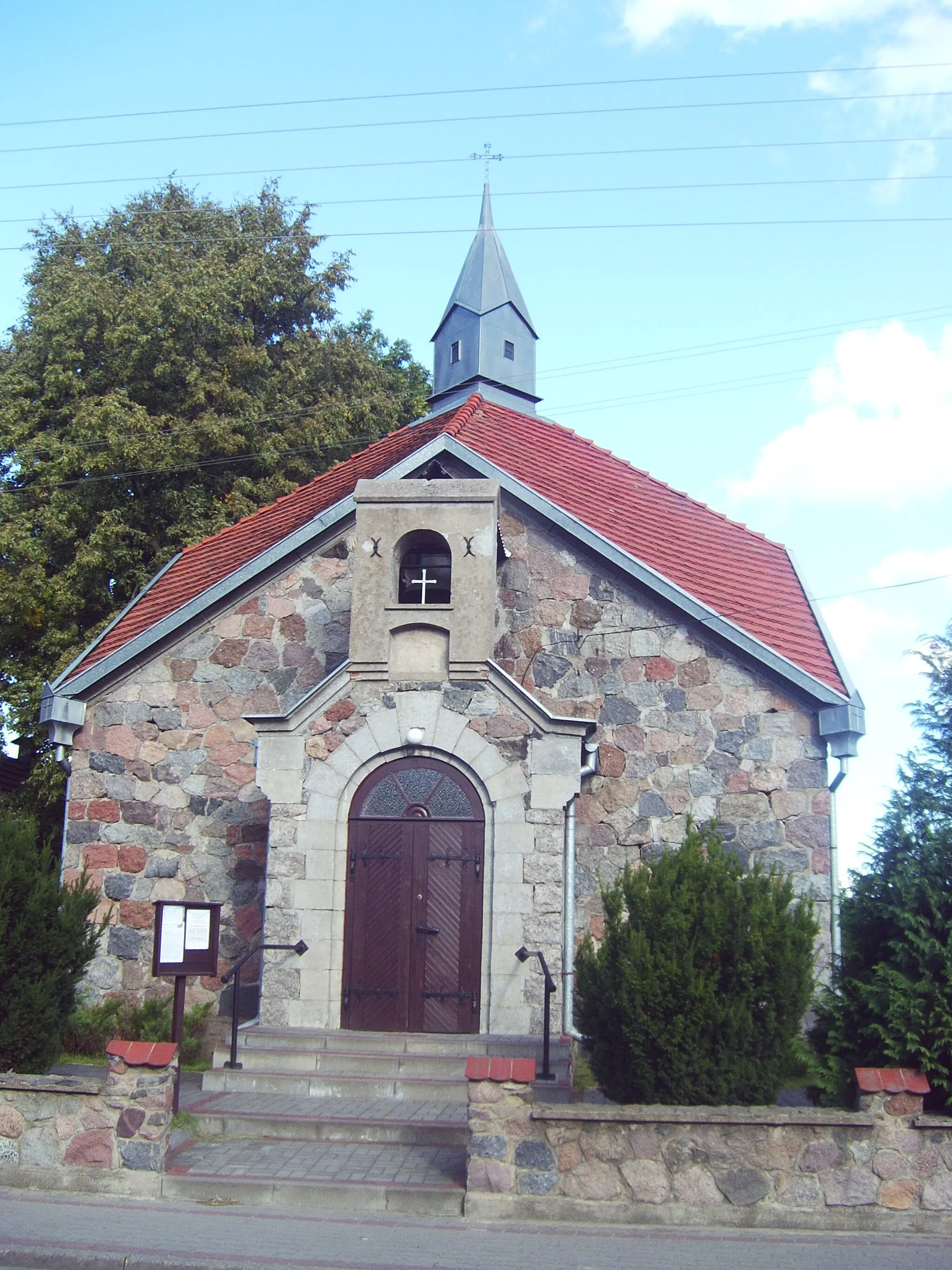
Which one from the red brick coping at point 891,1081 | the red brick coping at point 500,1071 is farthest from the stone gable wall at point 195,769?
the red brick coping at point 891,1081

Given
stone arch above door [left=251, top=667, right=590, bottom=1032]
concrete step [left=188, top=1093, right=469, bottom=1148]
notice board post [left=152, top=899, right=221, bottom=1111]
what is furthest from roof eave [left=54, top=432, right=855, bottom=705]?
concrete step [left=188, top=1093, right=469, bottom=1148]

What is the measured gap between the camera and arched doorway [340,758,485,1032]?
11.9m

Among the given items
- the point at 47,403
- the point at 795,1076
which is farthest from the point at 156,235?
the point at 795,1076

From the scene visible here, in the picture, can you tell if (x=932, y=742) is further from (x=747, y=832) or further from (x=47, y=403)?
(x=47, y=403)

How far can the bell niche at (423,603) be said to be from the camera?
12.2 metres

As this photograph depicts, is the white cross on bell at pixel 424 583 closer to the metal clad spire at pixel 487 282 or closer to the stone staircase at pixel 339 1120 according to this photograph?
the stone staircase at pixel 339 1120

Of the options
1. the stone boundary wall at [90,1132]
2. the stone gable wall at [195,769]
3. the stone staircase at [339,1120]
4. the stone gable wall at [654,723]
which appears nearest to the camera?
the stone staircase at [339,1120]

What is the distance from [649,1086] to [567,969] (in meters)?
3.44

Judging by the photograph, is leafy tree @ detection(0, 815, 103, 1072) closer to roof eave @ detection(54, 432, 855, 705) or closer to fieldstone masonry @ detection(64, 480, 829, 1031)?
fieldstone masonry @ detection(64, 480, 829, 1031)

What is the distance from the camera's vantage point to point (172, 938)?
1020 cm

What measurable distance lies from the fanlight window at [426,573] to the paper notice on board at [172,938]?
4303 millimetres

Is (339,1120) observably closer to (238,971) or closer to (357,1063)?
(357,1063)

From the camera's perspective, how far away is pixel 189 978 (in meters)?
13.6

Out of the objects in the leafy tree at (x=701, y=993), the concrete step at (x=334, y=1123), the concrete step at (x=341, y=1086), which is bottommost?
the concrete step at (x=334, y=1123)
